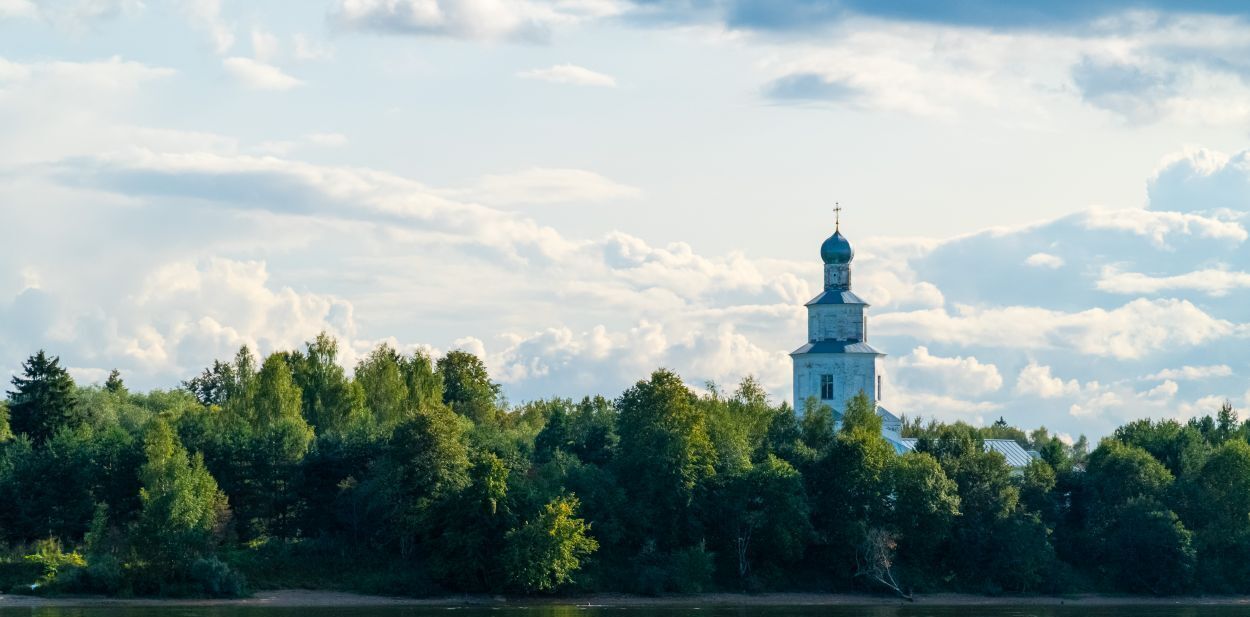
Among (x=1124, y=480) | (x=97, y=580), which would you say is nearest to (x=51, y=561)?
Answer: (x=97, y=580)

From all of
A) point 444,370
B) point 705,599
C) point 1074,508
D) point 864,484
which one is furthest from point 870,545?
point 444,370

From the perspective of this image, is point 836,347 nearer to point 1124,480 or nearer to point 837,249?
point 837,249

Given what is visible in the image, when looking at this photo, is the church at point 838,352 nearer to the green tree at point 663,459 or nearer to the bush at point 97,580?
the green tree at point 663,459

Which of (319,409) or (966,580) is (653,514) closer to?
(966,580)

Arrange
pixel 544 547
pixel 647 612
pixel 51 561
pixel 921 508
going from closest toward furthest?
pixel 647 612, pixel 51 561, pixel 544 547, pixel 921 508

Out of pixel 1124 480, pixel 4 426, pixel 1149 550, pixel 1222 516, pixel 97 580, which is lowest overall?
pixel 97 580

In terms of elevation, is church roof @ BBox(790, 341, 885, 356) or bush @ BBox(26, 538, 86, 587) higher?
church roof @ BBox(790, 341, 885, 356)

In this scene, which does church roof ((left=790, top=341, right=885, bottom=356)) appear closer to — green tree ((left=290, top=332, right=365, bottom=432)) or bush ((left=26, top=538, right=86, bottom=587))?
green tree ((left=290, top=332, right=365, bottom=432))

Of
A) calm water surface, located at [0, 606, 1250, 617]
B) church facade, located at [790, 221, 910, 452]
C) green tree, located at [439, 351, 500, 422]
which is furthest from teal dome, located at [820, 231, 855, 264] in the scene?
calm water surface, located at [0, 606, 1250, 617]

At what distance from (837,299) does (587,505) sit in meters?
65.2

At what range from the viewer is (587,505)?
10275cm

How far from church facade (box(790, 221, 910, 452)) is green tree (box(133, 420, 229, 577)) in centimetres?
7357

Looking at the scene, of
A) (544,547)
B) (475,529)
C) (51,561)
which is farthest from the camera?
(475,529)

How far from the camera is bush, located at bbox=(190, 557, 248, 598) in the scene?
93.5 metres
